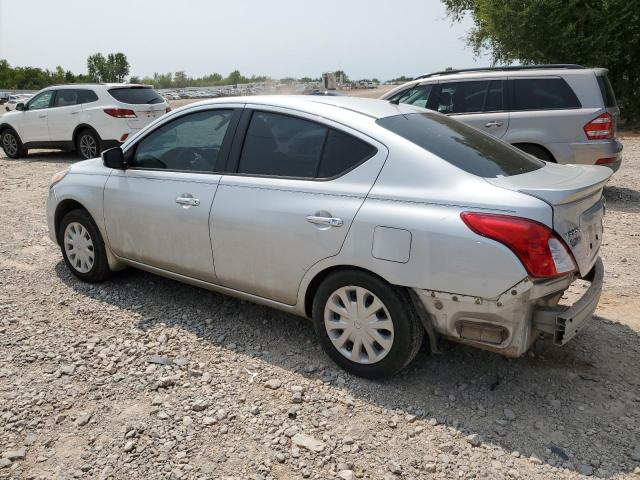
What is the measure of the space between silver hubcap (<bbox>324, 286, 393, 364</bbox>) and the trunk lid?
3.11 ft

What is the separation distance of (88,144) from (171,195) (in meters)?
9.31

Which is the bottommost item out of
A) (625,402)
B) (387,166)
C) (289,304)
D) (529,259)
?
(625,402)

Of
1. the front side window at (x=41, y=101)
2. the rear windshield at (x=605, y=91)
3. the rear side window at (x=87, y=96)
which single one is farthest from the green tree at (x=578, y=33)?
the front side window at (x=41, y=101)

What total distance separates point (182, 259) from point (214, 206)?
21.4 inches

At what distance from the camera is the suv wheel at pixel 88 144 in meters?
12.1

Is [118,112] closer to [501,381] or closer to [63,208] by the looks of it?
[63,208]

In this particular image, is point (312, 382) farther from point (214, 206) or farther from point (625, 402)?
point (625, 402)

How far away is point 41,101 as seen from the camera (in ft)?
42.6

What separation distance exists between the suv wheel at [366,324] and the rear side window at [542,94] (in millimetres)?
5665

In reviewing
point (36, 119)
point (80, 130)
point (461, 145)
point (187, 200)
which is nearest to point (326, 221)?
point (461, 145)

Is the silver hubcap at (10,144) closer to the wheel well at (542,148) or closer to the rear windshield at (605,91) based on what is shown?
the wheel well at (542,148)

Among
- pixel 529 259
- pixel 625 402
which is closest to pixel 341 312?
pixel 529 259

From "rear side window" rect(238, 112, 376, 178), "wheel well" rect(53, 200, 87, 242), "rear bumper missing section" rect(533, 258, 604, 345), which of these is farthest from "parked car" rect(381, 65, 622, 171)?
"wheel well" rect(53, 200, 87, 242)

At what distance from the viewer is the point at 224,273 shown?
381cm
